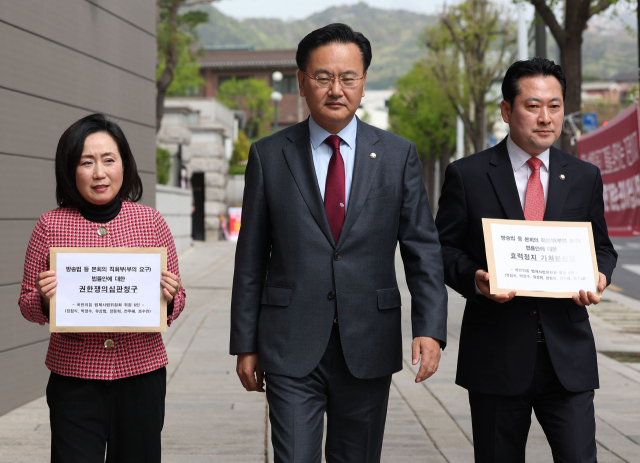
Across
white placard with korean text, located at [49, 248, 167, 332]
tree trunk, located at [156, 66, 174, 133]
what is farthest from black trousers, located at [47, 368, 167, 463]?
tree trunk, located at [156, 66, 174, 133]

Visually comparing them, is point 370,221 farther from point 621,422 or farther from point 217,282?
point 217,282

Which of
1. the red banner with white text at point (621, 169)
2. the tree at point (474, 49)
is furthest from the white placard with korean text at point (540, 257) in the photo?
the tree at point (474, 49)

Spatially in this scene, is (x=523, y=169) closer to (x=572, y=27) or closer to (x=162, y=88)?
(x=572, y=27)

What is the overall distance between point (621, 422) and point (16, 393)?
4529 millimetres

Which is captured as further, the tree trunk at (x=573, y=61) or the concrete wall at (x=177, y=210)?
the concrete wall at (x=177, y=210)

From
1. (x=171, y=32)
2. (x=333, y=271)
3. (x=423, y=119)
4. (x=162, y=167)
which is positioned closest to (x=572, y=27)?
(x=333, y=271)

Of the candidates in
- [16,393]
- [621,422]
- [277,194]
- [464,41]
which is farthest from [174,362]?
[464,41]

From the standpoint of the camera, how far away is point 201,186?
28.1 meters

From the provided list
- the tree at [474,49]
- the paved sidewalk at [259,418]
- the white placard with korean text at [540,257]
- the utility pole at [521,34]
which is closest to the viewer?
the white placard with korean text at [540,257]

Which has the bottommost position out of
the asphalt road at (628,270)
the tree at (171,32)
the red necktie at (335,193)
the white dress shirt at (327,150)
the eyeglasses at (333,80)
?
the asphalt road at (628,270)

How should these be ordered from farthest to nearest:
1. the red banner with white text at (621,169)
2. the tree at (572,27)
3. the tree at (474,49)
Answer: the tree at (474,49)
the tree at (572,27)
the red banner with white text at (621,169)

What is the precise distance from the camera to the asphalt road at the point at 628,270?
15.5 m

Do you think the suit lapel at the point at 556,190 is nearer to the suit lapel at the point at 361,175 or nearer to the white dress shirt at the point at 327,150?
the suit lapel at the point at 361,175

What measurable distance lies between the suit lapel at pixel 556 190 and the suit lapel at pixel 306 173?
0.97 m
